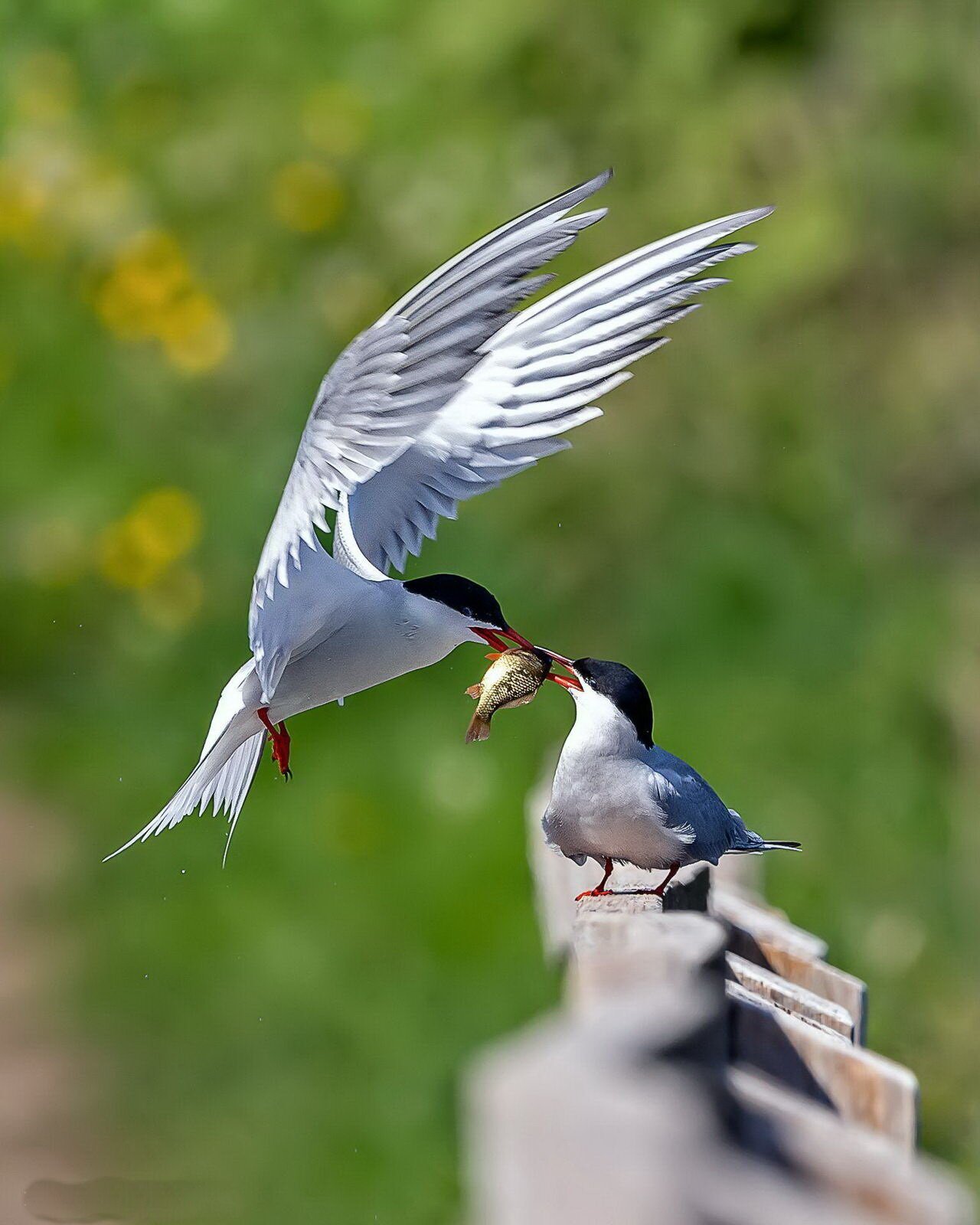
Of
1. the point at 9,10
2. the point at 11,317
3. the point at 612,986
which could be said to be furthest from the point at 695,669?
the point at 612,986

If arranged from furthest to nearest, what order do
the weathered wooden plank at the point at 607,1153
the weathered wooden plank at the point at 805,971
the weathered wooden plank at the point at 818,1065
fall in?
the weathered wooden plank at the point at 805,971 < the weathered wooden plank at the point at 818,1065 < the weathered wooden plank at the point at 607,1153

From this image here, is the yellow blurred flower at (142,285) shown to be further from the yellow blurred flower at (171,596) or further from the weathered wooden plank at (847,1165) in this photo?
the weathered wooden plank at (847,1165)

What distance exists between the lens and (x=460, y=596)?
1754 mm

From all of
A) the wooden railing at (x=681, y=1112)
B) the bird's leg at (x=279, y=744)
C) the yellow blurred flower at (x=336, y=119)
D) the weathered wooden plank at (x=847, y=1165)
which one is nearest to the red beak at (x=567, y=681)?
the bird's leg at (x=279, y=744)

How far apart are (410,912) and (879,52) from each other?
269 centimetres

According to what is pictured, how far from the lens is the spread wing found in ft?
5.35

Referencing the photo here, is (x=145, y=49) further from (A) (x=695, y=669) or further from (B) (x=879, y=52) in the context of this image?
(A) (x=695, y=669)

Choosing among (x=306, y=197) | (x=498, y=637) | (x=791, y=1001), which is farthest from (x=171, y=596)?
(x=791, y=1001)

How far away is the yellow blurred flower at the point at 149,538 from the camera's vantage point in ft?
15.5

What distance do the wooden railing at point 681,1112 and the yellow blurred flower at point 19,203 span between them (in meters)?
4.27

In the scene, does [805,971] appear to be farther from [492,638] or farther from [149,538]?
[149,538]

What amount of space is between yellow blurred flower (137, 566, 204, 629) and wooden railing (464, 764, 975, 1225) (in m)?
3.60

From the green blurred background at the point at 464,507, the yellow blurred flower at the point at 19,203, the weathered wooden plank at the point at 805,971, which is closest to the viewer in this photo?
the weathered wooden plank at the point at 805,971

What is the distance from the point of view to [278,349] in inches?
191
